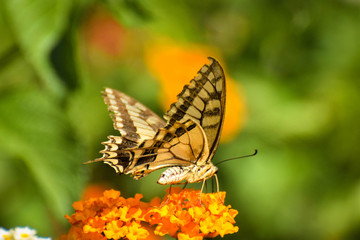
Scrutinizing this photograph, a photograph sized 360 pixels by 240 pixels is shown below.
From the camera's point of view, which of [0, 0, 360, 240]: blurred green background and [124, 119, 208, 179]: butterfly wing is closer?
[124, 119, 208, 179]: butterfly wing

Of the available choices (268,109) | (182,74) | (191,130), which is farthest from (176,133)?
(268,109)

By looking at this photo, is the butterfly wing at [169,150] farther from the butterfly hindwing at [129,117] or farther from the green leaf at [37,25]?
the green leaf at [37,25]

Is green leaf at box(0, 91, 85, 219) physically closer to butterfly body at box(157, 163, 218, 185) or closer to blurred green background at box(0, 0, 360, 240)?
butterfly body at box(157, 163, 218, 185)

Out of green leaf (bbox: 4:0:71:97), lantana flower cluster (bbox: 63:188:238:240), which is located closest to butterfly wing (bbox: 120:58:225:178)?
lantana flower cluster (bbox: 63:188:238:240)

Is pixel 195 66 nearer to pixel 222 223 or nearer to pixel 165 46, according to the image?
pixel 165 46

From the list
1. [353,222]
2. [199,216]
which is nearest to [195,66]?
[353,222]

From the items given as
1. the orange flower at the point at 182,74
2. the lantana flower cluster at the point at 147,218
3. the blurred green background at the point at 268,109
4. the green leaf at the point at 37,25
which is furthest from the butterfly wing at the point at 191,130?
the orange flower at the point at 182,74

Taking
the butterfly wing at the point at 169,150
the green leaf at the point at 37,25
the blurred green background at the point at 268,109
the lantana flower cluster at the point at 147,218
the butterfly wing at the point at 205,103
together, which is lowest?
the lantana flower cluster at the point at 147,218

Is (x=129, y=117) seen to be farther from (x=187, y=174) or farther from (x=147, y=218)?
(x=147, y=218)
